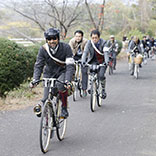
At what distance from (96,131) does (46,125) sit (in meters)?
1.65

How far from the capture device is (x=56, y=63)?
646 centimetres

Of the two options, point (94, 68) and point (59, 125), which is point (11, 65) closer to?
point (94, 68)

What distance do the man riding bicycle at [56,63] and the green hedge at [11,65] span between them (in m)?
3.39

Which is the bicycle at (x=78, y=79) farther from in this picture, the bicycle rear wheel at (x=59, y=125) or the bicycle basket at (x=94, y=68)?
the bicycle rear wheel at (x=59, y=125)

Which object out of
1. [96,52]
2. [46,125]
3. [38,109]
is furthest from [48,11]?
[38,109]

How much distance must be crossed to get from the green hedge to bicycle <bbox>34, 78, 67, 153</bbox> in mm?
3517

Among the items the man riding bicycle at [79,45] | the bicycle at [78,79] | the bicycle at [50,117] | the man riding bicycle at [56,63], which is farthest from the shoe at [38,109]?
the bicycle at [78,79]

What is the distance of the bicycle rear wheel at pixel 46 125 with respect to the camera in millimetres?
5754

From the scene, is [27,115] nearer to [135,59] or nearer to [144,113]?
[144,113]

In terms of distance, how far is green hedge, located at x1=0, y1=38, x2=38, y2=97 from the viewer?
9.70 m

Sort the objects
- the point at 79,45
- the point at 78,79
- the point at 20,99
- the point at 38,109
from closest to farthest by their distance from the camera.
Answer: the point at 38,109 → the point at 20,99 → the point at 79,45 → the point at 78,79

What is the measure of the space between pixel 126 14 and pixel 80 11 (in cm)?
3951

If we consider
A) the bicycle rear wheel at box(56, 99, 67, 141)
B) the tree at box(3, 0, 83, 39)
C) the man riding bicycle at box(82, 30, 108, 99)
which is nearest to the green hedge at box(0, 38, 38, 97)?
the man riding bicycle at box(82, 30, 108, 99)

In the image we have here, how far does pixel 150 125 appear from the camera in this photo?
7.84m
